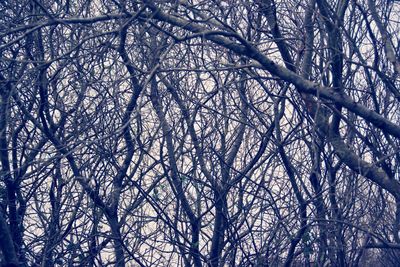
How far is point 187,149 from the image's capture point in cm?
696

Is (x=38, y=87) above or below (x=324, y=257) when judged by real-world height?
above

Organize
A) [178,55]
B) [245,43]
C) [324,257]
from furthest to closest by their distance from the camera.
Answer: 1. [178,55]
2. [324,257]
3. [245,43]

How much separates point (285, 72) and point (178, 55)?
206 centimetres

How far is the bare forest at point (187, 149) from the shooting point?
5.79m

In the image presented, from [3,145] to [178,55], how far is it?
2.13 metres

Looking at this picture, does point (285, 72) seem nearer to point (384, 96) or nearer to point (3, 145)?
point (384, 96)

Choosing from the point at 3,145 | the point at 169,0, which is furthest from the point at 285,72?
the point at 3,145

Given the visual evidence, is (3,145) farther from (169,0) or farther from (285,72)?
(285,72)

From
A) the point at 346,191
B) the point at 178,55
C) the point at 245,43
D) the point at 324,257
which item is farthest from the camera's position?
the point at 178,55

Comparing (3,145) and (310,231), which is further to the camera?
(3,145)

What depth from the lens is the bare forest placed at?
579cm

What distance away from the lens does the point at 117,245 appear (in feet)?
21.2

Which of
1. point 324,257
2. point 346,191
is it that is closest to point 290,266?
point 324,257

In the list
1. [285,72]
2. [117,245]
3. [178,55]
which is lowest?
[117,245]
